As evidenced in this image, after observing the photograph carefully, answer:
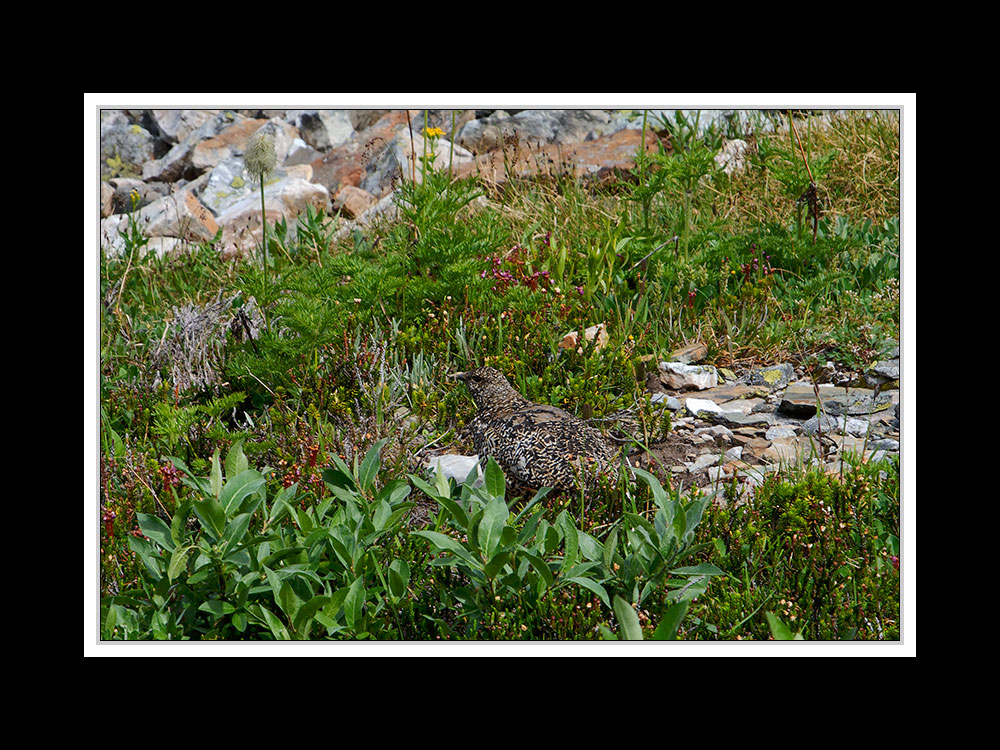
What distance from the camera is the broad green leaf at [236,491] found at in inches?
168

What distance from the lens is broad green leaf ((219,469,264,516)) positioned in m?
4.27

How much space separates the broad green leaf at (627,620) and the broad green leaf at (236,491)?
1.66 meters

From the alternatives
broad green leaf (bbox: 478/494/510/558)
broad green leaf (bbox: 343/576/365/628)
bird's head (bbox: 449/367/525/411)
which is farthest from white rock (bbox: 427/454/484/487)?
broad green leaf (bbox: 343/576/365/628)

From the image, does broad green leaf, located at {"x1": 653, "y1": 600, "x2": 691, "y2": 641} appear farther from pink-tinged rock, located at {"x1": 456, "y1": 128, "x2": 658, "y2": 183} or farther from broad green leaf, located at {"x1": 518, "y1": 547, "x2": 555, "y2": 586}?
pink-tinged rock, located at {"x1": 456, "y1": 128, "x2": 658, "y2": 183}

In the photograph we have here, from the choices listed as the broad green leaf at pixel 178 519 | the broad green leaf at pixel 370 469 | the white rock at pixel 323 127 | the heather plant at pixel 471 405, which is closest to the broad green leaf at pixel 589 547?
the heather plant at pixel 471 405

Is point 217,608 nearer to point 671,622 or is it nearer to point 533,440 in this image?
point 533,440

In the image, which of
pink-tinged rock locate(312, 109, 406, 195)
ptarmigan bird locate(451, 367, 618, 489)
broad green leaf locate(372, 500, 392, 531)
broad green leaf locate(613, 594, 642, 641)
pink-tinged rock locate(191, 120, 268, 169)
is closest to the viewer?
broad green leaf locate(613, 594, 642, 641)

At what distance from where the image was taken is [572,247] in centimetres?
699

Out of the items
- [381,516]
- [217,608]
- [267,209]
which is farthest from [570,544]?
[267,209]

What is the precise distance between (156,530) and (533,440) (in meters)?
1.86

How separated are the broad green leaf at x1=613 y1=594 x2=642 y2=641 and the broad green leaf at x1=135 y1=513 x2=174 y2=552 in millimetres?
1933

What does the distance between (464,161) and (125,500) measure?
3671 millimetres

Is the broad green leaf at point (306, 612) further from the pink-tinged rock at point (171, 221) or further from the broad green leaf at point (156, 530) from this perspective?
the pink-tinged rock at point (171, 221)
